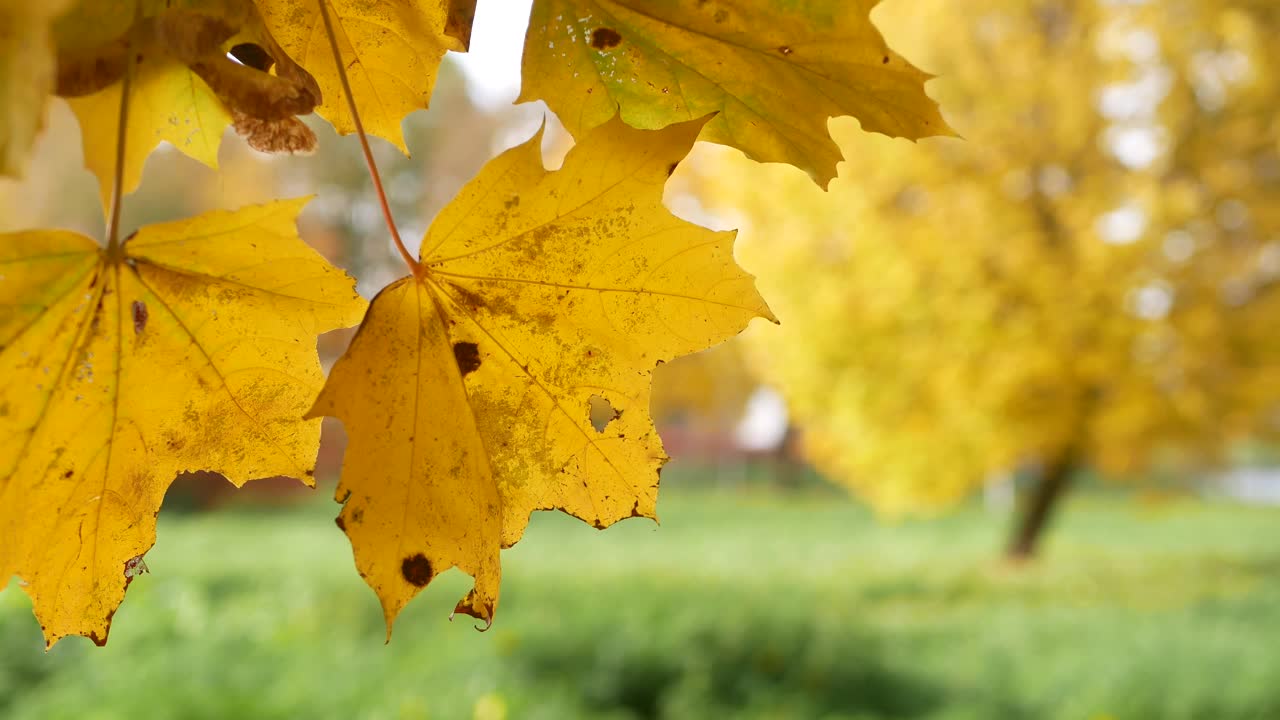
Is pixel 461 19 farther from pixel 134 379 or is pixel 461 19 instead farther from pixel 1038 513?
pixel 1038 513

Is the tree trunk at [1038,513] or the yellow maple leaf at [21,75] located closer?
the yellow maple leaf at [21,75]

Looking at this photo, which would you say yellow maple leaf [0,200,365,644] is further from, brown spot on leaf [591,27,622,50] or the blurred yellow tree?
the blurred yellow tree

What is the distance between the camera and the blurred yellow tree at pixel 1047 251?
4359 millimetres

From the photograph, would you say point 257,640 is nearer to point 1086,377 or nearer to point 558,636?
point 558,636

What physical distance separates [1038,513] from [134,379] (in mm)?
6081

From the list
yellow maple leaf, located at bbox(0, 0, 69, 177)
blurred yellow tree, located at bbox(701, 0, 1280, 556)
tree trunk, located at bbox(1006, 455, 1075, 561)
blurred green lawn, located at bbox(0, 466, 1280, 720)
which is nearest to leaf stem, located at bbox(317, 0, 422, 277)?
yellow maple leaf, located at bbox(0, 0, 69, 177)

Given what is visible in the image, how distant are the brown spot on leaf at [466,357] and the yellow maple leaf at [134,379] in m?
0.04

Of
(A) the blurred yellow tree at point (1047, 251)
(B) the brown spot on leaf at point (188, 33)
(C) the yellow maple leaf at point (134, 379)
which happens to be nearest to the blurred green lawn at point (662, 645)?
(A) the blurred yellow tree at point (1047, 251)

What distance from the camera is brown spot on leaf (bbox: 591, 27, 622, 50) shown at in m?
0.36

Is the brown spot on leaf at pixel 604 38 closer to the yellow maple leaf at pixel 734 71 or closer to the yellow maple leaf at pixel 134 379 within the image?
the yellow maple leaf at pixel 734 71

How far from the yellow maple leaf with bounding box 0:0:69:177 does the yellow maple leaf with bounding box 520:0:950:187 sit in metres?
0.20

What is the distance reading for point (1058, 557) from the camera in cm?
619

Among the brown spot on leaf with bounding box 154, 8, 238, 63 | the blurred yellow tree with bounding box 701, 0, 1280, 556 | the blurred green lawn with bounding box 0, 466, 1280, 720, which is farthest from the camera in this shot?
the blurred yellow tree with bounding box 701, 0, 1280, 556

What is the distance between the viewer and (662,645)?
2.75 meters
